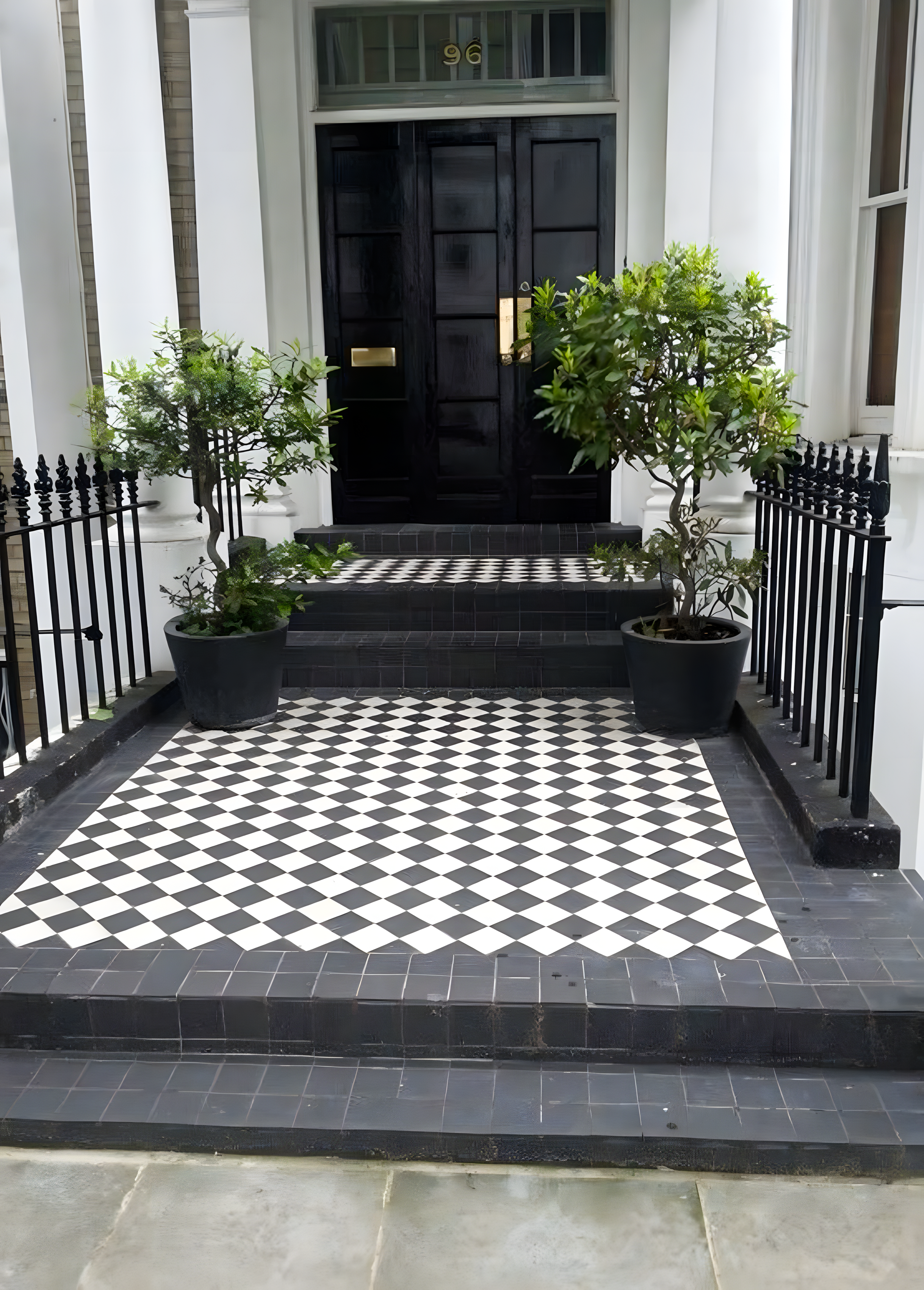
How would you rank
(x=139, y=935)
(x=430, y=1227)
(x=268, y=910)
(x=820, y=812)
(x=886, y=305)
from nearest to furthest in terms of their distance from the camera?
(x=430, y=1227) < (x=139, y=935) < (x=268, y=910) < (x=820, y=812) < (x=886, y=305)

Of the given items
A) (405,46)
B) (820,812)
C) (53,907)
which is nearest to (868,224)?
(405,46)

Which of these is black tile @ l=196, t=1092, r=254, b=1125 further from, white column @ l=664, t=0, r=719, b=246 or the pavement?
white column @ l=664, t=0, r=719, b=246

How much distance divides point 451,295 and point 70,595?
8.81 ft

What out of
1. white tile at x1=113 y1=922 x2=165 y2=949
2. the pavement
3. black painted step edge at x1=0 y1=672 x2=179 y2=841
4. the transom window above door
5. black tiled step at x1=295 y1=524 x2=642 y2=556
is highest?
the transom window above door

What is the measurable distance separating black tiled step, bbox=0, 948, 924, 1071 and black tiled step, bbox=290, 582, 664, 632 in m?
2.56

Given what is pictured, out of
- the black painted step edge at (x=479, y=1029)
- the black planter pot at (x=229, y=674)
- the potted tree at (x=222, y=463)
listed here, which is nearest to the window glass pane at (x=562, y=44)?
the potted tree at (x=222, y=463)

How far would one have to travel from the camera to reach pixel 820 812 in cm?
317

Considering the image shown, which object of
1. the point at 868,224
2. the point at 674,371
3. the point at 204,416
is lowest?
the point at 204,416

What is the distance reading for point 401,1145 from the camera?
7.39 feet

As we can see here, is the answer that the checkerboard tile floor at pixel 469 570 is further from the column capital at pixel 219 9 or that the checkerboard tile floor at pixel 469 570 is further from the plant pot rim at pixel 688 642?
the column capital at pixel 219 9

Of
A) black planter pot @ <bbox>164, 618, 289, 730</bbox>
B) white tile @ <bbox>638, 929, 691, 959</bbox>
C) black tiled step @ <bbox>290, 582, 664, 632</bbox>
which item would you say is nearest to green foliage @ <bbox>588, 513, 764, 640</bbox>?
black tiled step @ <bbox>290, 582, 664, 632</bbox>

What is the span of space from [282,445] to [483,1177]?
2.81 m

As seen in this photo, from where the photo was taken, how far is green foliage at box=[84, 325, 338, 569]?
407 centimetres

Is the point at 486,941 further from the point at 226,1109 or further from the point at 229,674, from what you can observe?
the point at 229,674
